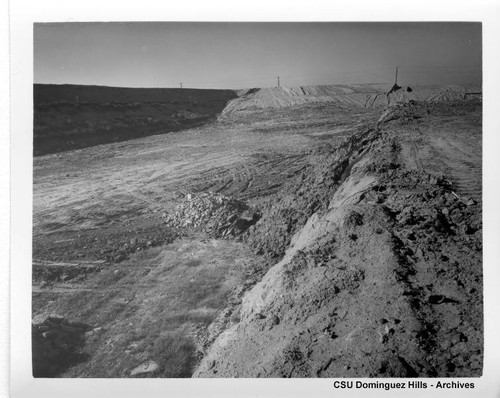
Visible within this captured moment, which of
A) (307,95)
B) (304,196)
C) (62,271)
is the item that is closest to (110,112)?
(62,271)

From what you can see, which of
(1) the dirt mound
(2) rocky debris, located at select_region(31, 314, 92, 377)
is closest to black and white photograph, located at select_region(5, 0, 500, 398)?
(2) rocky debris, located at select_region(31, 314, 92, 377)

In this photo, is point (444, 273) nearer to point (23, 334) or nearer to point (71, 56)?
point (23, 334)

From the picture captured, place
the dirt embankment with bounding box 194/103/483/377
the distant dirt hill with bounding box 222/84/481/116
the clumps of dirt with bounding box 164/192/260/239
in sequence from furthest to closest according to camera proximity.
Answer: the distant dirt hill with bounding box 222/84/481/116 → the clumps of dirt with bounding box 164/192/260/239 → the dirt embankment with bounding box 194/103/483/377

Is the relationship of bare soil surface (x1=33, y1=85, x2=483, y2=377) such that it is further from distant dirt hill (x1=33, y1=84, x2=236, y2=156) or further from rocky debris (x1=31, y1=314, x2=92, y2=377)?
distant dirt hill (x1=33, y1=84, x2=236, y2=156)

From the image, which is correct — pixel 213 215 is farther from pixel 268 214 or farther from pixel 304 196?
pixel 304 196

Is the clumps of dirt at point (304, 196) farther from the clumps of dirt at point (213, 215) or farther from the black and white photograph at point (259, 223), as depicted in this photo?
the clumps of dirt at point (213, 215)

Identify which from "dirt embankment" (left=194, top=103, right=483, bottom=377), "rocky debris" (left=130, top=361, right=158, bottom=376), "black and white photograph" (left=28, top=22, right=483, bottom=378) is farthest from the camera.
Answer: "rocky debris" (left=130, top=361, right=158, bottom=376)

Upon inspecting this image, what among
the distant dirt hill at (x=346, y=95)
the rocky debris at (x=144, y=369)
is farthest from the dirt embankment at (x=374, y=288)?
the distant dirt hill at (x=346, y=95)

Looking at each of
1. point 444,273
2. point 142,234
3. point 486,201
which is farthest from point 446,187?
point 142,234
